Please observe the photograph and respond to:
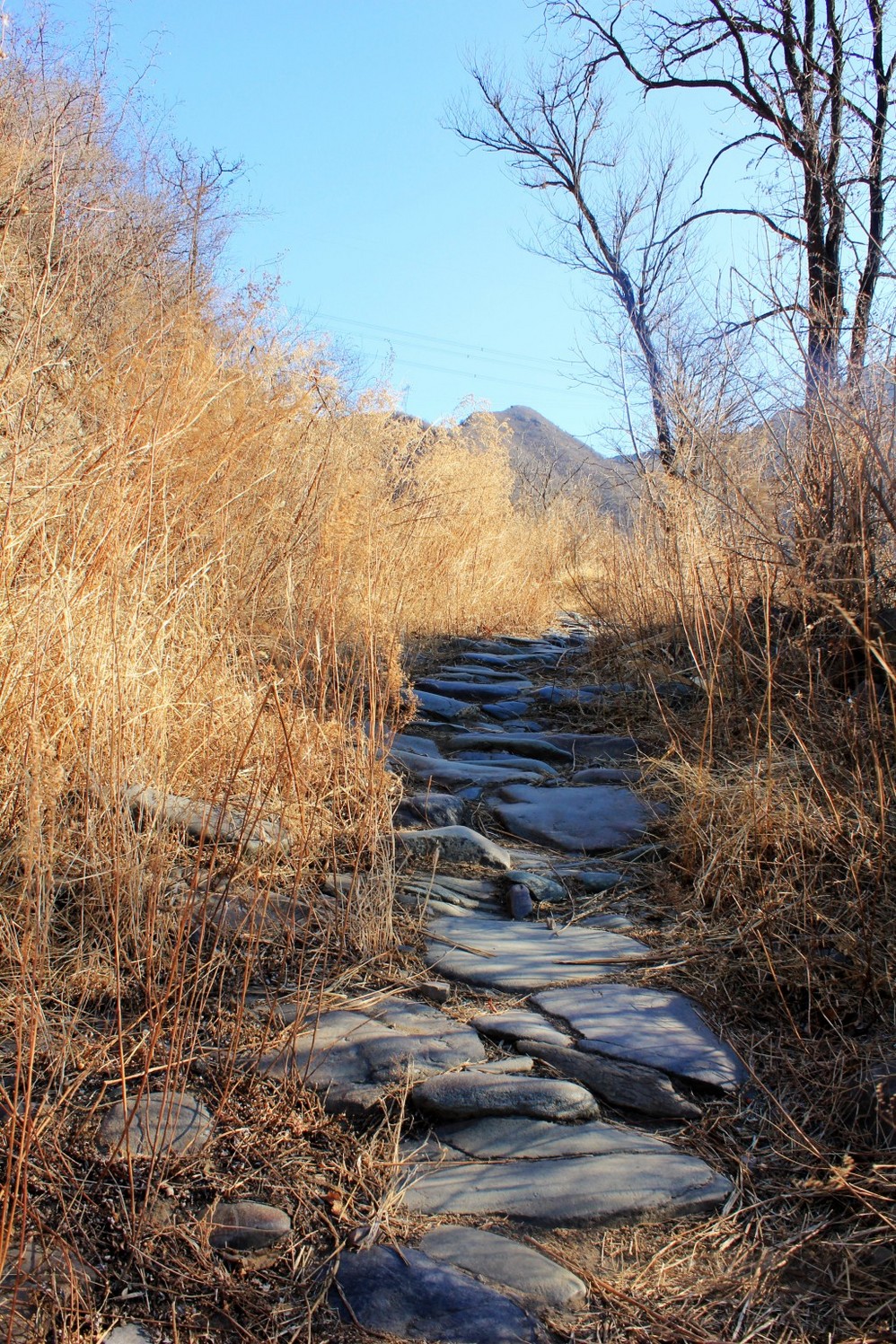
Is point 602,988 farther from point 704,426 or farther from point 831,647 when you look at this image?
point 704,426

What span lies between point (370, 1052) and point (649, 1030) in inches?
22.7

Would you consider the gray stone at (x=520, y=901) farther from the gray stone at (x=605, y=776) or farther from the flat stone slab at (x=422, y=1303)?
the flat stone slab at (x=422, y=1303)

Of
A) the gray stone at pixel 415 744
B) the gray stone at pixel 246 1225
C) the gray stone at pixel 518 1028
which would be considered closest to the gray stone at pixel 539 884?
the gray stone at pixel 518 1028

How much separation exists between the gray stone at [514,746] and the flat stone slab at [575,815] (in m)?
0.49

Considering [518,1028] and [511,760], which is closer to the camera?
[518,1028]

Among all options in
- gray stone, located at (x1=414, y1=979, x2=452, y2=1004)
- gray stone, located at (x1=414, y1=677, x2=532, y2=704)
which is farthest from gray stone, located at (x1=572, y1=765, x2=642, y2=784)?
gray stone, located at (x1=414, y1=979, x2=452, y2=1004)

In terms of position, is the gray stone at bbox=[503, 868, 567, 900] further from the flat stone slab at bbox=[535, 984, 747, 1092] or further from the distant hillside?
the distant hillside

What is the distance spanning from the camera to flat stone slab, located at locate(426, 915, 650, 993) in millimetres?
2037

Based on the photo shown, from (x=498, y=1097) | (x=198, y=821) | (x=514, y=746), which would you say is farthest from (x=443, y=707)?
(x=498, y=1097)

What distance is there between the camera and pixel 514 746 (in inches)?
157

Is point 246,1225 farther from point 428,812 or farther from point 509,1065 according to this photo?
point 428,812

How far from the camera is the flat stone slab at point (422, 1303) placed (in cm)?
113

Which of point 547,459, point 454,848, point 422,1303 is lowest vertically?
point 422,1303

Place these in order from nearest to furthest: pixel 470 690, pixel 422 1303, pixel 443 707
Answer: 1. pixel 422 1303
2. pixel 443 707
3. pixel 470 690
